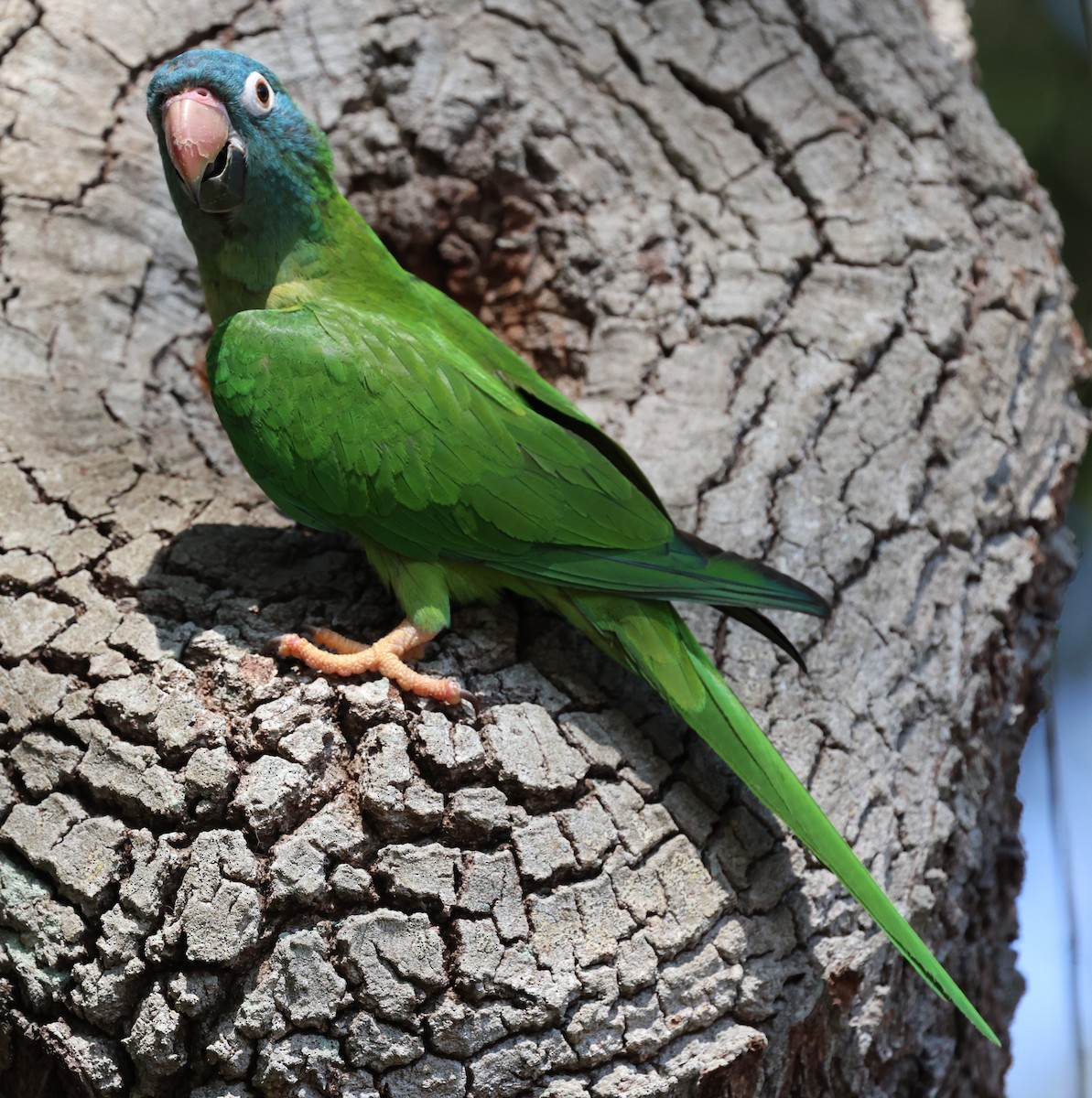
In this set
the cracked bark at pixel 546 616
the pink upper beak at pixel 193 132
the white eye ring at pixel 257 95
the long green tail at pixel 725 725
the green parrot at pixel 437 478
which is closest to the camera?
the cracked bark at pixel 546 616

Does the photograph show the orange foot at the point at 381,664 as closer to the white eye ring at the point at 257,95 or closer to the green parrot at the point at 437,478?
the green parrot at the point at 437,478

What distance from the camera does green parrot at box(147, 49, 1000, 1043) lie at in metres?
2.63

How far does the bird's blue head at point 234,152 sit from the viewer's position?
2.81 m

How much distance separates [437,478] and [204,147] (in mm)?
1019

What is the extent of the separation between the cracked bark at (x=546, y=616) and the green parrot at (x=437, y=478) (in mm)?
146

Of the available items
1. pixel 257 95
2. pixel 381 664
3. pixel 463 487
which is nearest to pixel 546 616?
pixel 463 487

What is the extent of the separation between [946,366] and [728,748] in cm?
150

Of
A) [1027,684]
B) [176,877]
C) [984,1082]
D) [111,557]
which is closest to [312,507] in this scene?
[111,557]

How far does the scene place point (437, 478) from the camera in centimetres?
272

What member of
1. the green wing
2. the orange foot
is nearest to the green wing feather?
the green wing

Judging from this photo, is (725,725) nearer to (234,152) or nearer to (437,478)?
(437,478)

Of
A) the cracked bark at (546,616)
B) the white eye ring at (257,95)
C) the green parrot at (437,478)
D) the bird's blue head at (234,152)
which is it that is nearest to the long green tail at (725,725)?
the green parrot at (437,478)

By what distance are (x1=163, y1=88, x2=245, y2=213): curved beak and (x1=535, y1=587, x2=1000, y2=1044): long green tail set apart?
1.34m

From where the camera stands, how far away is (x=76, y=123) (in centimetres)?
348
